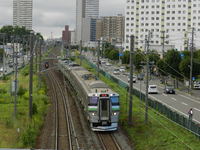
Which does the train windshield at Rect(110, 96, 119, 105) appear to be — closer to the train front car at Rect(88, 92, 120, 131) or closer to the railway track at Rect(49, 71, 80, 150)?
the train front car at Rect(88, 92, 120, 131)

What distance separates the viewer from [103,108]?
19.6 m

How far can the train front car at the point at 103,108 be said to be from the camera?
19484mm

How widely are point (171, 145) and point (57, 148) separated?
5.68 m

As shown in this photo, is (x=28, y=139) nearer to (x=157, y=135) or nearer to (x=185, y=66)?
(x=157, y=135)

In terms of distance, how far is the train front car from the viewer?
19484mm

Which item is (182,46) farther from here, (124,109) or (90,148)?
(90,148)

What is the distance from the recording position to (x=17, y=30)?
110062mm

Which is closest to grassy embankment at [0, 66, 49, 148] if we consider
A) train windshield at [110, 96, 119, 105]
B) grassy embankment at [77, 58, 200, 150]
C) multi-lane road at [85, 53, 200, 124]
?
train windshield at [110, 96, 119, 105]

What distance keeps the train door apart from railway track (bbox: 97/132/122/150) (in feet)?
3.22

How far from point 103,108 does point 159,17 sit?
85.6 meters

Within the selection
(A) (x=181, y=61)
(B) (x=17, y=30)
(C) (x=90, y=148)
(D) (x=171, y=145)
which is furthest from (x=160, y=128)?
(B) (x=17, y=30)

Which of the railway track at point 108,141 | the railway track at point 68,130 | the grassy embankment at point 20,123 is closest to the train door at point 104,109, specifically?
the railway track at point 108,141

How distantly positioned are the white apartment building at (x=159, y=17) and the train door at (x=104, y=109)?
77.3 m

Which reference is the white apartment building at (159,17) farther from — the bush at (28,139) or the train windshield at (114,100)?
the bush at (28,139)
